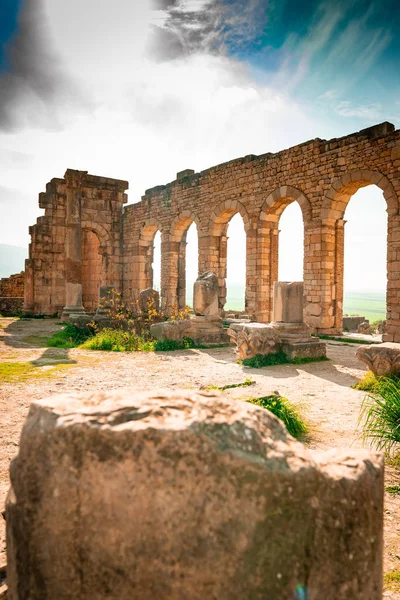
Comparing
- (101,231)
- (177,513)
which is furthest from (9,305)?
(177,513)

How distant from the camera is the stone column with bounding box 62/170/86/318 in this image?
14133 millimetres

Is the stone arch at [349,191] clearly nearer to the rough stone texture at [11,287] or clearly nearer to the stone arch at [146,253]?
the stone arch at [146,253]

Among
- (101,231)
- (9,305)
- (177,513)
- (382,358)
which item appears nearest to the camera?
(177,513)

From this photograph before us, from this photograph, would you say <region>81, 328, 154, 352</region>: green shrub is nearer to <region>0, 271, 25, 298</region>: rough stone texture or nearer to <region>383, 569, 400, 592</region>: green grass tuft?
<region>383, 569, 400, 592</region>: green grass tuft

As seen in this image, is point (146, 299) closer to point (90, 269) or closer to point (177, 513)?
point (90, 269)

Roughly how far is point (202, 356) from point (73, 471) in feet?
23.1

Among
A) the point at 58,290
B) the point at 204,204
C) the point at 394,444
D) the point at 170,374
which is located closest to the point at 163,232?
the point at 204,204

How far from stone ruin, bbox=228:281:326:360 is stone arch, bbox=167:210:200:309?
29.1 feet

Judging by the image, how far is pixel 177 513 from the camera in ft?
3.19

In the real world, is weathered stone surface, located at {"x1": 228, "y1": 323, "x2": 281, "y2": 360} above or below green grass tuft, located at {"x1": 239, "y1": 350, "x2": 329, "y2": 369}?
above

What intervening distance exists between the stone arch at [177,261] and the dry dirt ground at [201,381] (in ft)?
27.1

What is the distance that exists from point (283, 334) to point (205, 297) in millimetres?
2517

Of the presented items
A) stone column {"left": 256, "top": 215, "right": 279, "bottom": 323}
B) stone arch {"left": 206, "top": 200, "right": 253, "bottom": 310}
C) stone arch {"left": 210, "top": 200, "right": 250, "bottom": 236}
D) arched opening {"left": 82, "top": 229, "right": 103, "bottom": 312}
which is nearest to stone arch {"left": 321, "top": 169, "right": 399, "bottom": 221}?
stone column {"left": 256, "top": 215, "right": 279, "bottom": 323}

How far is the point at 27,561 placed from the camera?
1.05 metres
